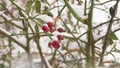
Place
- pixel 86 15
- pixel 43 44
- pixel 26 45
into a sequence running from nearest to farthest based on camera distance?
pixel 86 15 → pixel 26 45 → pixel 43 44

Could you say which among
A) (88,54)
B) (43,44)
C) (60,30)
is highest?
(43,44)

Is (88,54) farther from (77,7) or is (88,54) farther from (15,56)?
(15,56)

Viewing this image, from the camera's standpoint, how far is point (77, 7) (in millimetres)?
1148

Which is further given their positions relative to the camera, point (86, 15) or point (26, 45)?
point (26, 45)

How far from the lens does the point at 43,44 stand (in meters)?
1.86

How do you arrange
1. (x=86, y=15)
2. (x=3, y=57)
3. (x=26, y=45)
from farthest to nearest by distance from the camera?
(x=3, y=57) → (x=26, y=45) → (x=86, y=15)

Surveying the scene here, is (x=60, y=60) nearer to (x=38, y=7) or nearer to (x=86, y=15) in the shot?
(x=38, y=7)

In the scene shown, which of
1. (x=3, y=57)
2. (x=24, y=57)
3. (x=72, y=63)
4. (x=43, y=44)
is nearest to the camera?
(x=72, y=63)

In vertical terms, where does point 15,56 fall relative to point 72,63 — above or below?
above

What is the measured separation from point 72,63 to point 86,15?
37 cm

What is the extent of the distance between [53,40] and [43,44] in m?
0.68

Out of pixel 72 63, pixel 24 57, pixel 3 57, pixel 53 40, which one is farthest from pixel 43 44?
pixel 53 40

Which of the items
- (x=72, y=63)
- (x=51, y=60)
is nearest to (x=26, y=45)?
(x=51, y=60)

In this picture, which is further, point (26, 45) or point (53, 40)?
point (26, 45)
